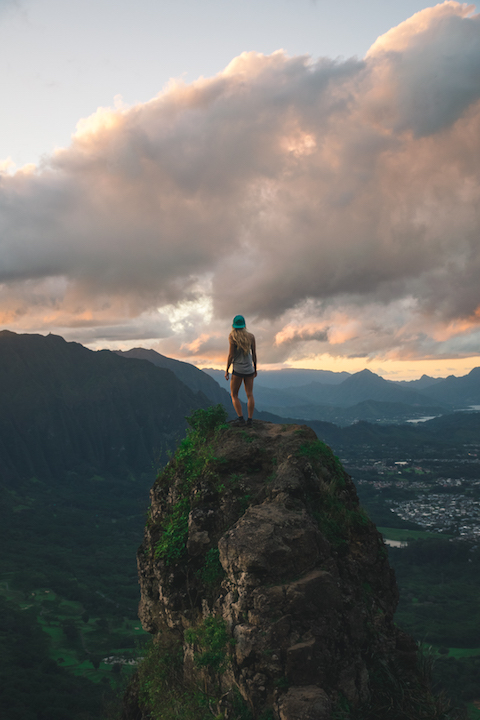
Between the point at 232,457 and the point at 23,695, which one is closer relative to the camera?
the point at 232,457

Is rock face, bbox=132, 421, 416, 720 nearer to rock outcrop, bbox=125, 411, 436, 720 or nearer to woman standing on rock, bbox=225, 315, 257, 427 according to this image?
rock outcrop, bbox=125, 411, 436, 720

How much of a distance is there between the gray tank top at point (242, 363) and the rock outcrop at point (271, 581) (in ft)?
6.96

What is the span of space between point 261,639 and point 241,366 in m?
8.26

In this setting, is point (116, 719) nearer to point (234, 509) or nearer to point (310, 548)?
point (234, 509)

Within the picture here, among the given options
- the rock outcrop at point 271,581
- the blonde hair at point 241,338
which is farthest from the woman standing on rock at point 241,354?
the rock outcrop at point 271,581

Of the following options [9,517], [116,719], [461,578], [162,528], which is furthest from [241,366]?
[9,517]

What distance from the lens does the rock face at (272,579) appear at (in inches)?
350

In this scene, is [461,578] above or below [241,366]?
below

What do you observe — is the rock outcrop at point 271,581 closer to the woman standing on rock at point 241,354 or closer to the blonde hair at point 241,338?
the woman standing on rock at point 241,354

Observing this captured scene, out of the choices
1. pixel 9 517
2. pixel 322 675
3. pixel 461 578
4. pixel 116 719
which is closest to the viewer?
pixel 322 675

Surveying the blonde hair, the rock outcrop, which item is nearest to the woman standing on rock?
the blonde hair

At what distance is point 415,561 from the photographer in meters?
124

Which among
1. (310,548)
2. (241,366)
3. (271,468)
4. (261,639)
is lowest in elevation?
(261,639)

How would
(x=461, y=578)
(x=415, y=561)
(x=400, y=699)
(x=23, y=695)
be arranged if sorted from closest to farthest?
1. (x=400, y=699)
2. (x=23, y=695)
3. (x=461, y=578)
4. (x=415, y=561)
